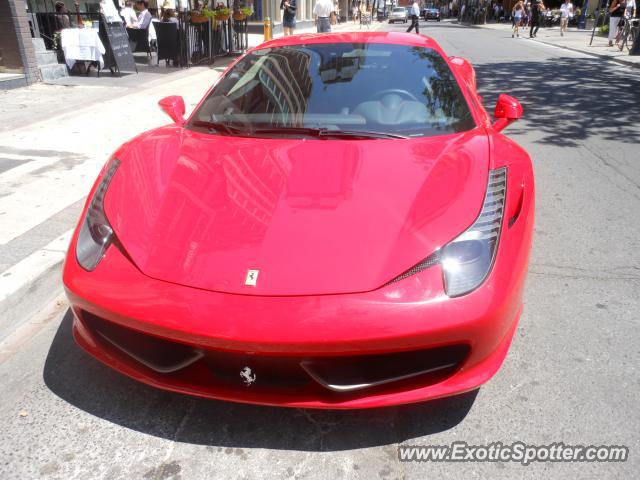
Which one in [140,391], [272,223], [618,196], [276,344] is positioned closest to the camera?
[276,344]

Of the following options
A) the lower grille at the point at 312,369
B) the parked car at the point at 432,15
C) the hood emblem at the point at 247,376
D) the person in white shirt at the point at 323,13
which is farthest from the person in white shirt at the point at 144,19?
the parked car at the point at 432,15

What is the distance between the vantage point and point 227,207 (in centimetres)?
210

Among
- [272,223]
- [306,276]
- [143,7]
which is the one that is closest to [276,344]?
[306,276]

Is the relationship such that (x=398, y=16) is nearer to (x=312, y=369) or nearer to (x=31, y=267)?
(x=31, y=267)

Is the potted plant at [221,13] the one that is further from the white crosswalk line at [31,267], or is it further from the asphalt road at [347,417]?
the asphalt road at [347,417]

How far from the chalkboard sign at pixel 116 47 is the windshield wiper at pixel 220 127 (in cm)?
867

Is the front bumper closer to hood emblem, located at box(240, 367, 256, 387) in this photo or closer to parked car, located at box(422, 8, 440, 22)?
hood emblem, located at box(240, 367, 256, 387)

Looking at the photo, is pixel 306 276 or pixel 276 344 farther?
pixel 306 276

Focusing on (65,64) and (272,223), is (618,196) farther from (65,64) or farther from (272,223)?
(65,64)

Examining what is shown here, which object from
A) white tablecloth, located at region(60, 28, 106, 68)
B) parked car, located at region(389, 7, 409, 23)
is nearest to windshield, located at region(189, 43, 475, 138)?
white tablecloth, located at region(60, 28, 106, 68)

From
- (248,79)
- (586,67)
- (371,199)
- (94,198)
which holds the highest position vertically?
(248,79)

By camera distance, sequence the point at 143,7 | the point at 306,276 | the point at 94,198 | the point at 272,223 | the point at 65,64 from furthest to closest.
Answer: the point at 143,7, the point at 65,64, the point at 94,198, the point at 272,223, the point at 306,276

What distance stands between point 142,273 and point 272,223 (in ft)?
1.71

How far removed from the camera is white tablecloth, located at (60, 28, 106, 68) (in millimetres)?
9828
